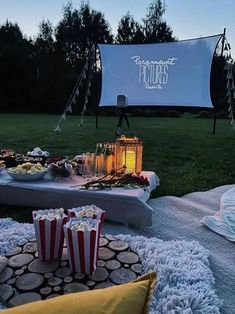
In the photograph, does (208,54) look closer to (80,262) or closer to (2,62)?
(80,262)

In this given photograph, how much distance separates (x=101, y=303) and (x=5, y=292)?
85 centimetres

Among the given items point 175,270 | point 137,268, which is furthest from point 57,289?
point 175,270

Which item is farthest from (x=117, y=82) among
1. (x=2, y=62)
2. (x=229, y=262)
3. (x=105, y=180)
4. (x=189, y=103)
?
(x=2, y=62)

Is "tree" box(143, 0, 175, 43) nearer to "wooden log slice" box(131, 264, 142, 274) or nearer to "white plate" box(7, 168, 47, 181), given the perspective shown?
"white plate" box(7, 168, 47, 181)

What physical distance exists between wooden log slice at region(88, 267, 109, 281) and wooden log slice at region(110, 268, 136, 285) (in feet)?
0.09

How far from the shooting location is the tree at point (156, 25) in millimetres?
19403

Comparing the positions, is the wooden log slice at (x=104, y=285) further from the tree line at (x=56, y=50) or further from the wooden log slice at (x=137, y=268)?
the tree line at (x=56, y=50)

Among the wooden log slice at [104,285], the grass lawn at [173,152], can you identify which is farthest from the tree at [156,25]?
the wooden log slice at [104,285]

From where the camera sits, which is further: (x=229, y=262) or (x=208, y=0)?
(x=208, y=0)

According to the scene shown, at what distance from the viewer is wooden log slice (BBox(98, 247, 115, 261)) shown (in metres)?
1.48

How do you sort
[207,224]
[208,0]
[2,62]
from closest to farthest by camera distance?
[207,224]
[208,0]
[2,62]

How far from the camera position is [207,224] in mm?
2252

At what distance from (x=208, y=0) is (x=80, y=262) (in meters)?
10.7

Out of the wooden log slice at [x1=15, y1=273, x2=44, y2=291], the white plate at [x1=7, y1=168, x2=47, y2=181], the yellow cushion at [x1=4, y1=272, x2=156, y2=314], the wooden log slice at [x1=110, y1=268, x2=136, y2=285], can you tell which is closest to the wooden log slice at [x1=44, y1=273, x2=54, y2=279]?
the wooden log slice at [x1=15, y1=273, x2=44, y2=291]
